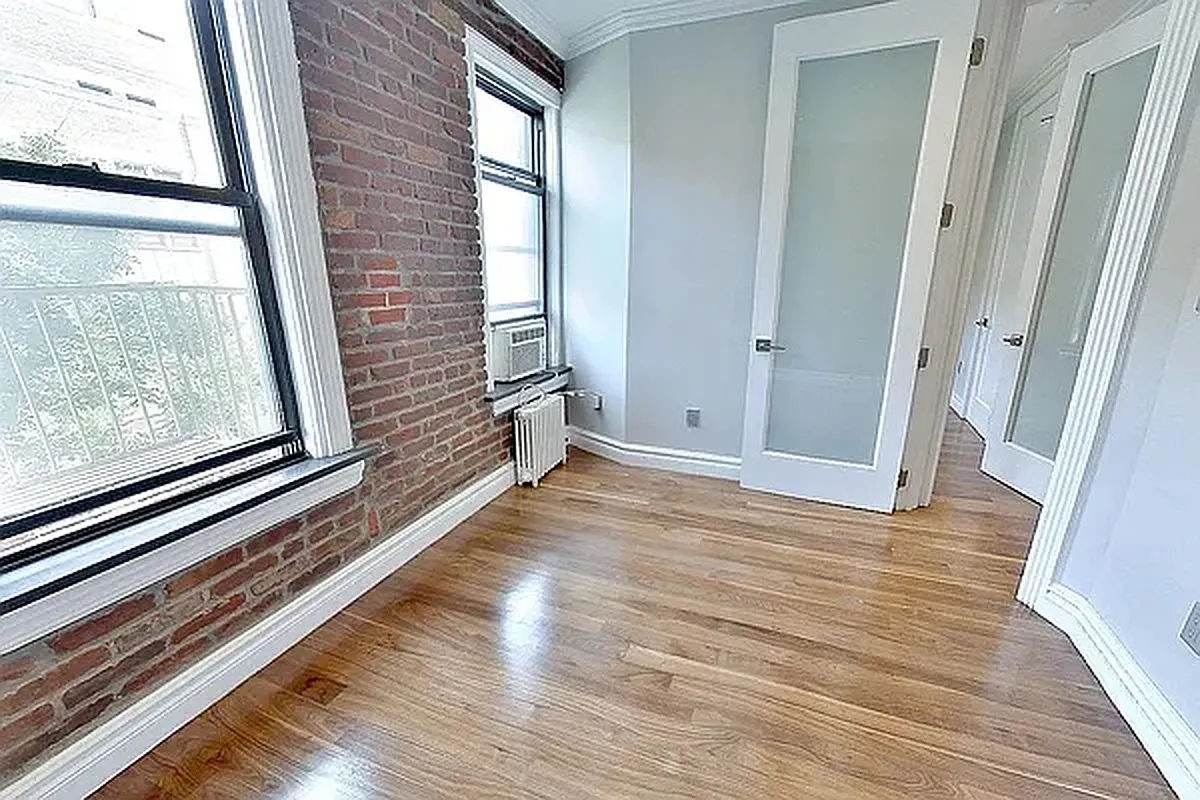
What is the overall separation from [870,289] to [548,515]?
80.5 inches

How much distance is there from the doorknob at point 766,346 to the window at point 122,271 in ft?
7.46

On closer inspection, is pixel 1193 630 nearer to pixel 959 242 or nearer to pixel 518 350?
pixel 959 242

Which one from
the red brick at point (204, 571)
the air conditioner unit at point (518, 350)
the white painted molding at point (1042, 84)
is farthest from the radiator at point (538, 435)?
the white painted molding at point (1042, 84)

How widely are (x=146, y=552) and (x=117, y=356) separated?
1.67 ft

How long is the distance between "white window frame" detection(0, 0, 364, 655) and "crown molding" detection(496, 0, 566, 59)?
1445mm

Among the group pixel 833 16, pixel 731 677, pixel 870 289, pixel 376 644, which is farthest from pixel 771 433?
pixel 376 644

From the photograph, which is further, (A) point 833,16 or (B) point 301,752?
(A) point 833,16

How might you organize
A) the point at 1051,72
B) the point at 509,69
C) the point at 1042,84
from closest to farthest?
the point at 509,69
the point at 1051,72
the point at 1042,84

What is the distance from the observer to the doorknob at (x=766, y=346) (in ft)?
9.61

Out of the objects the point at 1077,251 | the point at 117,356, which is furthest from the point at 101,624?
the point at 1077,251

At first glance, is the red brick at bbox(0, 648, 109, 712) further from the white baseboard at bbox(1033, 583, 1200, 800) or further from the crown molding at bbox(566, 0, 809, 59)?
the crown molding at bbox(566, 0, 809, 59)

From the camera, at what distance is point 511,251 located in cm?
316

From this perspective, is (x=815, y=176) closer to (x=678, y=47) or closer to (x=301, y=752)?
(x=678, y=47)

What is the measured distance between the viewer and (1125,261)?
1.76 metres
